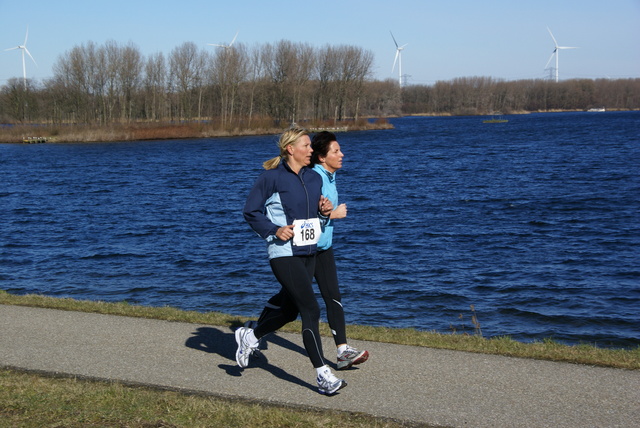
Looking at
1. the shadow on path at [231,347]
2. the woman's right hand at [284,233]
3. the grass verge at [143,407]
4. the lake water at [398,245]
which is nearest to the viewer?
the grass verge at [143,407]

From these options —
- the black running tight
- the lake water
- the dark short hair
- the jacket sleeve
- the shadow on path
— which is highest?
the dark short hair

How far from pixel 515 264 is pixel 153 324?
12.0 m

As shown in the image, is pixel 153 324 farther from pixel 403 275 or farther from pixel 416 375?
pixel 403 275

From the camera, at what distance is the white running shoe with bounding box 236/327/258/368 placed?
6312mm

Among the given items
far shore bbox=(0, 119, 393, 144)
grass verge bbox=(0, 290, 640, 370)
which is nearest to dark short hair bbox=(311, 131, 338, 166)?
grass verge bbox=(0, 290, 640, 370)

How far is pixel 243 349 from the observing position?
20.9 feet

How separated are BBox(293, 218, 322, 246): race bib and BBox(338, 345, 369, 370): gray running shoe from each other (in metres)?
1.16

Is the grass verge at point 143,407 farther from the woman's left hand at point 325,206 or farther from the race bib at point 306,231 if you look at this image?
the woman's left hand at point 325,206

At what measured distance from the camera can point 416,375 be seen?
20.7 ft

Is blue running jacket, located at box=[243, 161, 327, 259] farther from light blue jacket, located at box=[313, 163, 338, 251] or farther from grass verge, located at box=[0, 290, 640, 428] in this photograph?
grass verge, located at box=[0, 290, 640, 428]

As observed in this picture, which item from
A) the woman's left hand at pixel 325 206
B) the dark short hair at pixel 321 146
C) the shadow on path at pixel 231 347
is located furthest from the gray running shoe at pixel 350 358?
the dark short hair at pixel 321 146

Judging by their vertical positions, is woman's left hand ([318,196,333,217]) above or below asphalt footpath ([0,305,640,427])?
above

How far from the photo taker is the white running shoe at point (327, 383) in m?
5.75

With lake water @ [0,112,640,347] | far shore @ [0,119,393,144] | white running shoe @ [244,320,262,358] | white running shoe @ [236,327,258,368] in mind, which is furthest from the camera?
far shore @ [0,119,393,144]
